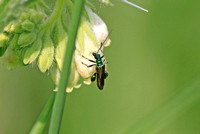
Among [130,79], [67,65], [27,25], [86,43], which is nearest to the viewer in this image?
[67,65]

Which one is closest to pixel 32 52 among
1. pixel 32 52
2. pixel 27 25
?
pixel 32 52

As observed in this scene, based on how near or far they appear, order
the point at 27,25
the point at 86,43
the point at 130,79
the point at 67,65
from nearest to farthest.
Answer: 1. the point at 67,65
2. the point at 27,25
3. the point at 86,43
4. the point at 130,79

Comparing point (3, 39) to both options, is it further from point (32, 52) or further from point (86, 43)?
point (86, 43)

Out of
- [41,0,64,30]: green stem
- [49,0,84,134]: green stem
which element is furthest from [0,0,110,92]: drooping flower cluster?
[49,0,84,134]: green stem

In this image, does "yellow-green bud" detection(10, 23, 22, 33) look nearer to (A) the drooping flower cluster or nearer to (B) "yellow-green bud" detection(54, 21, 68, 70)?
(A) the drooping flower cluster

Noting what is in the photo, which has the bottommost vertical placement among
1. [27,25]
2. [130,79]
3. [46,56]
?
[130,79]

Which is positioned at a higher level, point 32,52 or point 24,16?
point 24,16

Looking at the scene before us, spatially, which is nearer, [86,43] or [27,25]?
[27,25]

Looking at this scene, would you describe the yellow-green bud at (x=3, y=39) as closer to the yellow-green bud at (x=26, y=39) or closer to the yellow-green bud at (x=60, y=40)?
the yellow-green bud at (x=26, y=39)
